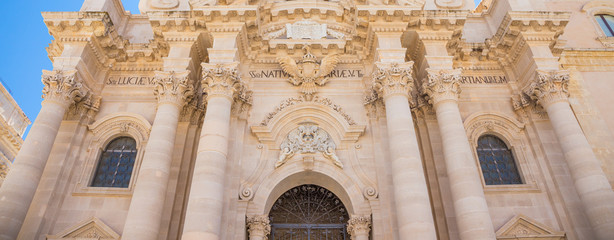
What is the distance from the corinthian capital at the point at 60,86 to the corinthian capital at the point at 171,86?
2.97 meters

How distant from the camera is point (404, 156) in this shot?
461 inches

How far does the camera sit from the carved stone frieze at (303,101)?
564 inches

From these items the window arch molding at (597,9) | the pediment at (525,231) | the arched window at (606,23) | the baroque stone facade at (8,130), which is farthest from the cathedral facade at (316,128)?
the baroque stone facade at (8,130)

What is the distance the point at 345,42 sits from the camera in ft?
50.4

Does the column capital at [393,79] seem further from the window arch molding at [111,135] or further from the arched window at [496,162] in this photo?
the window arch molding at [111,135]

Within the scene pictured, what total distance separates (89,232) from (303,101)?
822cm

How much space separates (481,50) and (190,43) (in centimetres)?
1104

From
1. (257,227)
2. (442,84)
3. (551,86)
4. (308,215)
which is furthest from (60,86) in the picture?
(551,86)

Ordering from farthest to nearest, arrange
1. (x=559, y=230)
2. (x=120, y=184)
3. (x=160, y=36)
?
(x=160, y=36) < (x=120, y=184) < (x=559, y=230)

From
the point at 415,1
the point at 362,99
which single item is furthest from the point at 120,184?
the point at 415,1

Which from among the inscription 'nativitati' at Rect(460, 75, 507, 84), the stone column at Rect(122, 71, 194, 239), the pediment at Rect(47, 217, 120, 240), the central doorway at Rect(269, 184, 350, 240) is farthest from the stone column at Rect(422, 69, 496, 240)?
the pediment at Rect(47, 217, 120, 240)

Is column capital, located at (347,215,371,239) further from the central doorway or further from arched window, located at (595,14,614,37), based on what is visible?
arched window, located at (595,14,614,37)

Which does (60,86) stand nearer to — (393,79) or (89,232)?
(89,232)

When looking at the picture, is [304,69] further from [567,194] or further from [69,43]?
[567,194]
